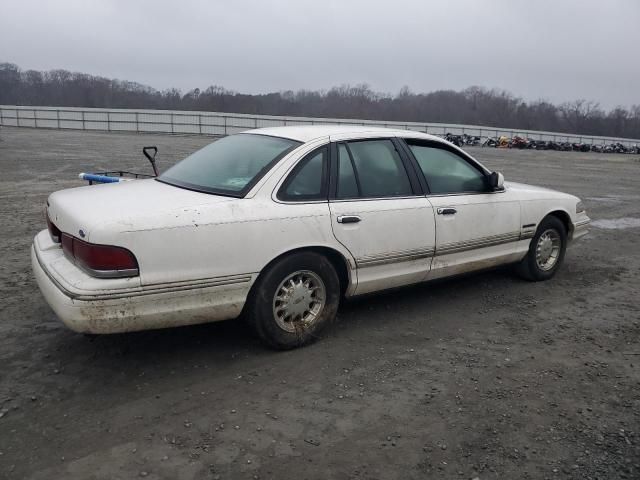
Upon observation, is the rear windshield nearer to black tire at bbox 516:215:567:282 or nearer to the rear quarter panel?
the rear quarter panel

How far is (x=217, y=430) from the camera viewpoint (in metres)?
2.95

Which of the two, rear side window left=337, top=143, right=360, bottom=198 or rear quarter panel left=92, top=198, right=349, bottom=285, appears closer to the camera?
rear quarter panel left=92, top=198, right=349, bottom=285

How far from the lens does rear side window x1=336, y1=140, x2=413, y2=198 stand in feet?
13.5

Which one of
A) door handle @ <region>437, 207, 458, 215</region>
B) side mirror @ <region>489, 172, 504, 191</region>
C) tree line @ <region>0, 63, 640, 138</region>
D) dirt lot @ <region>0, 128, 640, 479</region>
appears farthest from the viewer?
tree line @ <region>0, 63, 640, 138</region>


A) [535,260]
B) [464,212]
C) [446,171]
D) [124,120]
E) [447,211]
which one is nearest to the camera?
[447,211]

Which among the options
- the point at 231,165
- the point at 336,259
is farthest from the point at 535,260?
the point at 231,165

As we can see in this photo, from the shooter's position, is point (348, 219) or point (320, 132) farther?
point (320, 132)

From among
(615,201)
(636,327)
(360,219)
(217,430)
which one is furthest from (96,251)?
(615,201)

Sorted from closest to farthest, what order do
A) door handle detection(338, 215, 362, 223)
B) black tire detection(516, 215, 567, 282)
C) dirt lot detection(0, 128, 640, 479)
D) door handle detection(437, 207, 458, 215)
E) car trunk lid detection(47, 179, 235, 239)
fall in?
dirt lot detection(0, 128, 640, 479)
car trunk lid detection(47, 179, 235, 239)
door handle detection(338, 215, 362, 223)
door handle detection(437, 207, 458, 215)
black tire detection(516, 215, 567, 282)

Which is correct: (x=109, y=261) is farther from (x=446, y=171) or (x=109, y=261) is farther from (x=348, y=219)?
(x=446, y=171)

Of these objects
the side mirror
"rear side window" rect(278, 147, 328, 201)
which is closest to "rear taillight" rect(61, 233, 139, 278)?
"rear side window" rect(278, 147, 328, 201)

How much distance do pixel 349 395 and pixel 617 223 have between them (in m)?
7.72

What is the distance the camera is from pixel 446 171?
15.7ft

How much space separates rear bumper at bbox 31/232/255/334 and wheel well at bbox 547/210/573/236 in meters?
3.53
